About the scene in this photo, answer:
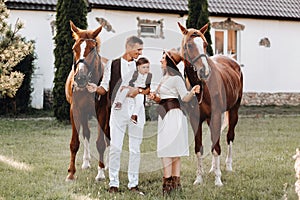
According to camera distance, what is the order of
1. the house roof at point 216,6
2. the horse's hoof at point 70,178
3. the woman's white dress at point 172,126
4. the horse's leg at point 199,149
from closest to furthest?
the woman's white dress at point 172,126, the horse's hoof at point 70,178, the horse's leg at point 199,149, the house roof at point 216,6

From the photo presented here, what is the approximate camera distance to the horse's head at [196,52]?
6.03 meters

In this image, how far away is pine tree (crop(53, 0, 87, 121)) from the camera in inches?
512

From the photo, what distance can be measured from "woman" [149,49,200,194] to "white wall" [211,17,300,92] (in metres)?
13.1

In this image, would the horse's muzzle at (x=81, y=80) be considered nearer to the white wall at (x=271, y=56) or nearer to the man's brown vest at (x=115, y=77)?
the man's brown vest at (x=115, y=77)

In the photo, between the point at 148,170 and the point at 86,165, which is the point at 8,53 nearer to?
the point at 86,165

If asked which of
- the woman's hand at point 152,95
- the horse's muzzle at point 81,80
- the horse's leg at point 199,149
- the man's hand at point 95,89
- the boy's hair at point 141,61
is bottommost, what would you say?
the horse's leg at point 199,149

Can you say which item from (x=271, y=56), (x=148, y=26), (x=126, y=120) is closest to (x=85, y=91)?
(x=126, y=120)

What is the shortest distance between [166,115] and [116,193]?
3.39ft

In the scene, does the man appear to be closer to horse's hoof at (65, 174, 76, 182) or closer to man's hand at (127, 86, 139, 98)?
man's hand at (127, 86, 139, 98)

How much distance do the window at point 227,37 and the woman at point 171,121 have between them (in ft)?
42.2

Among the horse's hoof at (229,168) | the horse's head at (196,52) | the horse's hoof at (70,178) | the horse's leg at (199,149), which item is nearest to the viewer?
the horse's head at (196,52)

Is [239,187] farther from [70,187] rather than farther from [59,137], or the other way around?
[59,137]

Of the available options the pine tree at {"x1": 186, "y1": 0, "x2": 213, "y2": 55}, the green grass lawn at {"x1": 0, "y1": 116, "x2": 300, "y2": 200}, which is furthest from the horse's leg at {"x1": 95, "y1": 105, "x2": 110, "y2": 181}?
the pine tree at {"x1": 186, "y1": 0, "x2": 213, "y2": 55}

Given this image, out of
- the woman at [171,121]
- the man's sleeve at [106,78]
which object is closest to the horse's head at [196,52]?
the woman at [171,121]
